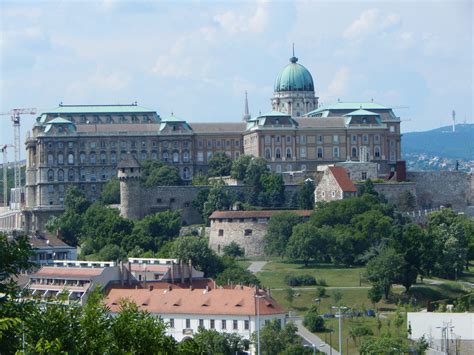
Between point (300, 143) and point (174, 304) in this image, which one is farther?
point (300, 143)

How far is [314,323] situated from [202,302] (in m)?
5.72

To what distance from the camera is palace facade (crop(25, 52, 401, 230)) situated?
145875 mm

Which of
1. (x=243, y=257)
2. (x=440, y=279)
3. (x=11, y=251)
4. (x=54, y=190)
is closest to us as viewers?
(x=11, y=251)

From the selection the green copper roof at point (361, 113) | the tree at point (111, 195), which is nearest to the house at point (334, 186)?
the tree at point (111, 195)

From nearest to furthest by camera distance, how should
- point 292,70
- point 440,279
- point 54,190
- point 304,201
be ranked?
point 440,279 < point 304,201 < point 54,190 < point 292,70

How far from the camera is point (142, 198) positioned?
134250 mm

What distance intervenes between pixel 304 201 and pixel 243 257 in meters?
12.6

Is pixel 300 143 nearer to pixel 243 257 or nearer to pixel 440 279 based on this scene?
pixel 243 257

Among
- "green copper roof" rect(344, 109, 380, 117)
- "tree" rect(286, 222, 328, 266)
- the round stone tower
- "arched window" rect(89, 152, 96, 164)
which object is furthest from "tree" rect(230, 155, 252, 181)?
"tree" rect(286, 222, 328, 266)

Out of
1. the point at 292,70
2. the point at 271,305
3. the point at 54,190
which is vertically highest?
the point at 292,70

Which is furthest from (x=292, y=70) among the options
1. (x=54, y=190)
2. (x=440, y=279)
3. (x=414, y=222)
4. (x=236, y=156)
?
(x=440, y=279)

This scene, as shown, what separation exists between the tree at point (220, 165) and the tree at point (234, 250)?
22.8m

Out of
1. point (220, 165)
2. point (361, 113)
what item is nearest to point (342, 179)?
Answer: point (220, 165)

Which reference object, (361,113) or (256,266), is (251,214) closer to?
(256,266)
